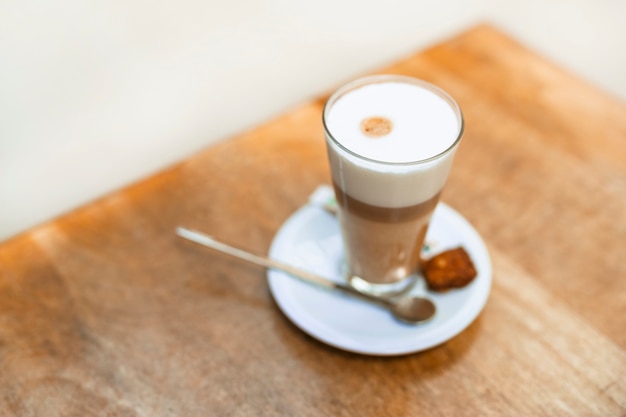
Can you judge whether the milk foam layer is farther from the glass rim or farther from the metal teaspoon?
the metal teaspoon

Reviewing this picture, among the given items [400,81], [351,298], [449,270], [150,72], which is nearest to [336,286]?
[351,298]

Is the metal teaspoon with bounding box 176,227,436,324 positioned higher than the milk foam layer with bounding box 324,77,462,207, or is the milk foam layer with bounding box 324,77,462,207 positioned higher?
the milk foam layer with bounding box 324,77,462,207

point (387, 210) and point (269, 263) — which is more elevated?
point (387, 210)

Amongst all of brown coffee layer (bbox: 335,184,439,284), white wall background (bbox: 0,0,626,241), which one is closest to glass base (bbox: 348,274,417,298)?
brown coffee layer (bbox: 335,184,439,284)

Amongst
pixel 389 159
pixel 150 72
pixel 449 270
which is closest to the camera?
pixel 389 159

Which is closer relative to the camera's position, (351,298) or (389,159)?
(389,159)

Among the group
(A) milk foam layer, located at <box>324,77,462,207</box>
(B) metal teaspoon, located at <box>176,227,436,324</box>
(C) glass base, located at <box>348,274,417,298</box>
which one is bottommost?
(C) glass base, located at <box>348,274,417,298</box>

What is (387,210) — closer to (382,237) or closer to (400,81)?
(382,237)

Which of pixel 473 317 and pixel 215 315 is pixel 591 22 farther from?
pixel 215 315
